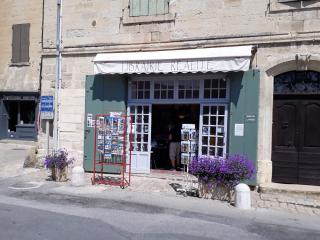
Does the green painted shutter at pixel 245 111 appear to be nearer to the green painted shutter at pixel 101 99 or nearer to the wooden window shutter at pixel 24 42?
the green painted shutter at pixel 101 99

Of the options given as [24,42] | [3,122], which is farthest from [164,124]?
[3,122]

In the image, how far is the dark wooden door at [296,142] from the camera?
405 inches

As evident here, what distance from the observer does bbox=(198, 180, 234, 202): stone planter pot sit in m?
9.10

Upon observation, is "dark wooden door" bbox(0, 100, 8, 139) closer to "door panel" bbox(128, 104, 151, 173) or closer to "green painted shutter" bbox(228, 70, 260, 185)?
"door panel" bbox(128, 104, 151, 173)

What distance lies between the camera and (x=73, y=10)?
1286 cm

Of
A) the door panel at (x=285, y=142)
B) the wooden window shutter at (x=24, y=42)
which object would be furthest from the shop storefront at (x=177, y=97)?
the wooden window shutter at (x=24, y=42)

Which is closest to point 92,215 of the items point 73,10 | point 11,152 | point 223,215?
point 223,215

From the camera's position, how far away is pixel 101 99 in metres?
12.2

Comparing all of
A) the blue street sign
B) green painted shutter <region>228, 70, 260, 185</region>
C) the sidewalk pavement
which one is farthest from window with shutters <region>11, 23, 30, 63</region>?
green painted shutter <region>228, 70, 260, 185</region>

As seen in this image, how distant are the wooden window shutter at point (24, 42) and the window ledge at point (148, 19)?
574 cm

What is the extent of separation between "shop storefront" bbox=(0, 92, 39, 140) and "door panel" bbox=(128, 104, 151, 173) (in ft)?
20.2

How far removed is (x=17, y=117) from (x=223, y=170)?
11.4 meters

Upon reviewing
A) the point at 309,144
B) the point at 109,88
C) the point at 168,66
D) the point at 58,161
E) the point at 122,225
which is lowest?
the point at 122,225

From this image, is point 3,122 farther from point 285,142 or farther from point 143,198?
point 285,142
